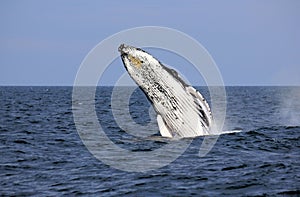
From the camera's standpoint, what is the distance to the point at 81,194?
755 cm

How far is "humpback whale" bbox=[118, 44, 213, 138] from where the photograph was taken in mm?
9445

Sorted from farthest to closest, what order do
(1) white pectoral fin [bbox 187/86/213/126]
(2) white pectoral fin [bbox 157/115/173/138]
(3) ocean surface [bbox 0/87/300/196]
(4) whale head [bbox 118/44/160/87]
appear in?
(2) white pectoral fin [bbox 157/115/173/138]
(1) white pectoral fin [bbox 187/86/213/126]
(4) whale head [bbox 118/44/160/87]
(3) ocean surface [bbox 0/87/300/196]

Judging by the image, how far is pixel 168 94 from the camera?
980cm

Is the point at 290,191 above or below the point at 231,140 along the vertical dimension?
below

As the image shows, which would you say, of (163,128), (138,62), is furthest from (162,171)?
(138,62)

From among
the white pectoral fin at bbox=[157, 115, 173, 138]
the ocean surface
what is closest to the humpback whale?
the white pectoral fin at bbox=[157, 115, 173, 138]

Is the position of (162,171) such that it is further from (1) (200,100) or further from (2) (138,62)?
(2) (138,62)

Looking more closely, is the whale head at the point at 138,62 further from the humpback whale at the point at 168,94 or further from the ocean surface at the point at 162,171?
the ocean surface at the point at 162,171

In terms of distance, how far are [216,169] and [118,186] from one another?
1.95 metres

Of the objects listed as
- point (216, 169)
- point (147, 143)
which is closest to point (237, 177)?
point (216, 169)

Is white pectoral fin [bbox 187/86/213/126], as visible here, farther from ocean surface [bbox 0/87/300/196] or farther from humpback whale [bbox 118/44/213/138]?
ocean surface [bbox 0/87/300/196]

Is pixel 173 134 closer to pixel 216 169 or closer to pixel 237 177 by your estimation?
pixel 216 169

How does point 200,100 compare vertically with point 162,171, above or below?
above

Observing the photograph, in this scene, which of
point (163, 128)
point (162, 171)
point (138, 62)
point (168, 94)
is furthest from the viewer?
point (163, 128)
